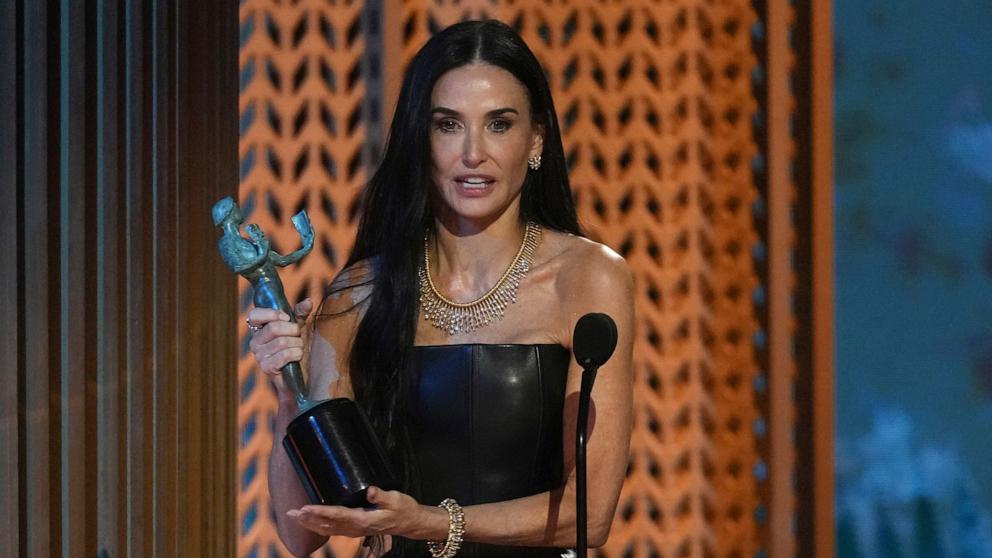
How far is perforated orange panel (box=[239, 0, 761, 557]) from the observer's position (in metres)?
3.72

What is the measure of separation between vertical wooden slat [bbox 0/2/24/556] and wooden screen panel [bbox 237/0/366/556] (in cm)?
167

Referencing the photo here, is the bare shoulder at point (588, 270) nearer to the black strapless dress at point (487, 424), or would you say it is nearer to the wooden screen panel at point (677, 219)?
the black strapless dress at point (487, 424)

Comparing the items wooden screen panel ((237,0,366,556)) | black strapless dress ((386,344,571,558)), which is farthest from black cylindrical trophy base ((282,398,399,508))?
wooden screen panel ((237,0,366,556))

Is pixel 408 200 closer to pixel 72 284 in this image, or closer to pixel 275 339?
pixel 275 339

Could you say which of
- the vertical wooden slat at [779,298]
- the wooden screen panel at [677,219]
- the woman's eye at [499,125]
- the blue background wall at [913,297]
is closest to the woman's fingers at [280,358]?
the woman's eye at [499,125]

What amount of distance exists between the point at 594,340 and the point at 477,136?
429mm

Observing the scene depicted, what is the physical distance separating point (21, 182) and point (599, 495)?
94cm

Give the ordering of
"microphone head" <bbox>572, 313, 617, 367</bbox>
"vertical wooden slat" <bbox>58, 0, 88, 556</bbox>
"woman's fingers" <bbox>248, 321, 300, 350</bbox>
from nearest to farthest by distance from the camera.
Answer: "microphone head" <bbox>572, 313, 617, 367</bbox> < "woman's fingers" <bbox>248, 321, 300, 350</bbox> < "vertical wooden slat" <bbox>58, 0, 88, 556</bbox>

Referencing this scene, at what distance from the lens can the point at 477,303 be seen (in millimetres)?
1916

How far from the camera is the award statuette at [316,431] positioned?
1.62 meters

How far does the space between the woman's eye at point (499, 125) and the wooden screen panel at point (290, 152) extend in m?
1.80

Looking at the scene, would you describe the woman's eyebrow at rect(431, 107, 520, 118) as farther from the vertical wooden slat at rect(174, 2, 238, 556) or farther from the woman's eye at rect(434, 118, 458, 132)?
the vertical wooden slat at rect(174, 2, 238, 556)

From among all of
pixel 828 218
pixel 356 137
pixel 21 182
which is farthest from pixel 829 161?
pixel 21 182

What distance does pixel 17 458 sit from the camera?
193cm
